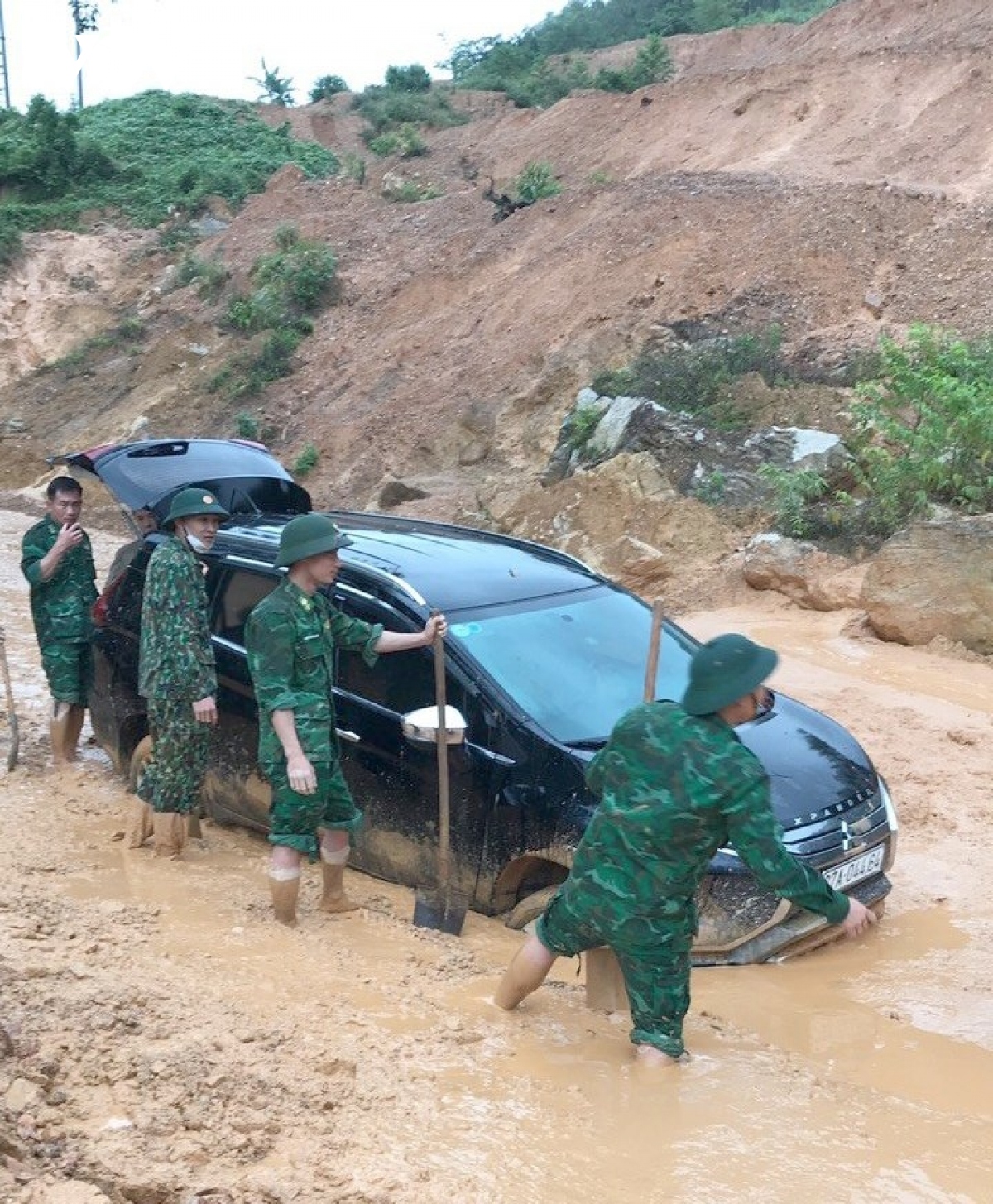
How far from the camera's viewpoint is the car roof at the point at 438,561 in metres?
5.79

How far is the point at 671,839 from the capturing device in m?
3.88

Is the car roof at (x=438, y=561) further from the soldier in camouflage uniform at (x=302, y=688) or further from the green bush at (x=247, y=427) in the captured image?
the green bush at (x=247, y=427)

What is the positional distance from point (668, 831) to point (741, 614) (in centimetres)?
775

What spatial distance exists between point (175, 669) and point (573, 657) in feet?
6.05

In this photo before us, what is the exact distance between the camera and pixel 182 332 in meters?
25.8

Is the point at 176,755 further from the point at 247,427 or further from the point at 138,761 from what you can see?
the point at 247,427

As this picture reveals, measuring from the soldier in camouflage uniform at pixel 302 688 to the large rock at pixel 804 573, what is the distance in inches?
259

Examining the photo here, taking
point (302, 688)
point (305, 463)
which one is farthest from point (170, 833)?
point (305, 463)

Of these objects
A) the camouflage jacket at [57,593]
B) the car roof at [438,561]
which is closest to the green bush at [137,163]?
the camouflage jacket at [57,593]

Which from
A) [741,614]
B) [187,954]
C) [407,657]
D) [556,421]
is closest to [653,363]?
[556,421]

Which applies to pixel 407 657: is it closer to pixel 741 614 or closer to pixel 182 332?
pixel 741 614

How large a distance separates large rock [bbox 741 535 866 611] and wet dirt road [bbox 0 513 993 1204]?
5053 mm

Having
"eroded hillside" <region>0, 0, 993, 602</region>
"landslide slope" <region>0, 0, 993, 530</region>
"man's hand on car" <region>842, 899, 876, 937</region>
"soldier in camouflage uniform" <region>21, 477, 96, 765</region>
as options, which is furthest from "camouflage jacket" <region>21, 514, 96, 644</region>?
"landslide slope" <region>0, 0, 993, 530</region>

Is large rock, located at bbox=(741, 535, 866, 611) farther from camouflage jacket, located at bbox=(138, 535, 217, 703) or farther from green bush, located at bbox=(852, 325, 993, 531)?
camouflage jacket, located at bbox=(138, 535, 217, 703)
